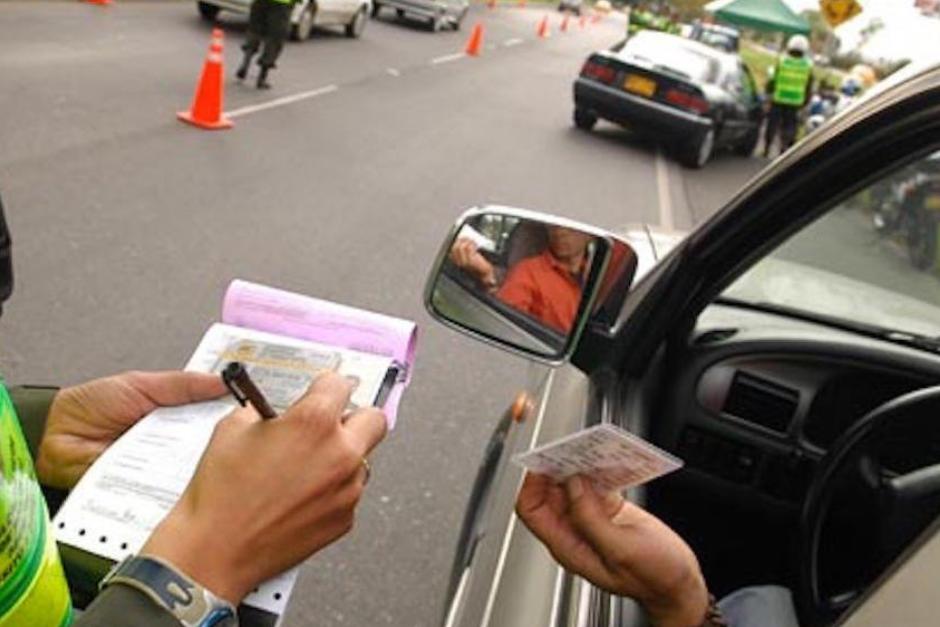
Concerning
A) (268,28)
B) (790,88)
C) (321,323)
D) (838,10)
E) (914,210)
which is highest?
(838,10)

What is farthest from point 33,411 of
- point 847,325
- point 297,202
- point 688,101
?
point 688,101

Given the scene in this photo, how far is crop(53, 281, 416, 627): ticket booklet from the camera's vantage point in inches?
47.2

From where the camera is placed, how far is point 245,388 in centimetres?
111

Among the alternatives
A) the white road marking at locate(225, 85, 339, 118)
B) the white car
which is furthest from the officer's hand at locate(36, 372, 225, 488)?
the white car

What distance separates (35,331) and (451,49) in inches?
680

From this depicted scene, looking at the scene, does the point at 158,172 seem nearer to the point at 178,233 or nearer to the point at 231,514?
the point at 178,233

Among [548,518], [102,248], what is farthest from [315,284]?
[548,518]

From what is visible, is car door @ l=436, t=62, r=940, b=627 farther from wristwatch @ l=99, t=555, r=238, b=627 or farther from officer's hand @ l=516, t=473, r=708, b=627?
wristwatch @ l=99, t=555, r=238, b=627

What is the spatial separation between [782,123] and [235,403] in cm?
1463

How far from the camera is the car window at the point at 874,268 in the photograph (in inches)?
97.6

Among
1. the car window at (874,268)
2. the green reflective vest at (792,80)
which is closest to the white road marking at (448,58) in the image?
the green reflective vest at (792,80)

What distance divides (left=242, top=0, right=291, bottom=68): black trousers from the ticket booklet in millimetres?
9447

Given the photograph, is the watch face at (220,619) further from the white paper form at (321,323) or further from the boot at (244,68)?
the boot at (244,68)

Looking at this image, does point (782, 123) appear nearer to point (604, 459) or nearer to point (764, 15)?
point (764, 15)
